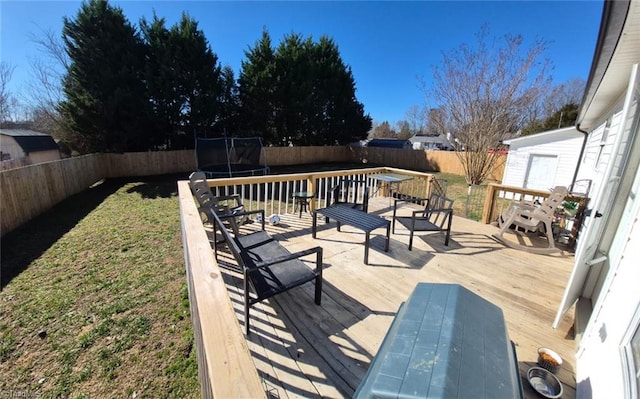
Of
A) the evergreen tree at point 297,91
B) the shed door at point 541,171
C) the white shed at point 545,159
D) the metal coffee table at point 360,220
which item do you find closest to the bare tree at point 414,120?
the evergreen tree at point 297,91

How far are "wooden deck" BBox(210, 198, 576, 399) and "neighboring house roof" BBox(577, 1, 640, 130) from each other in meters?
2.37

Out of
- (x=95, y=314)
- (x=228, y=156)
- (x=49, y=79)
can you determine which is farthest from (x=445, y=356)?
(x=49, y=79)

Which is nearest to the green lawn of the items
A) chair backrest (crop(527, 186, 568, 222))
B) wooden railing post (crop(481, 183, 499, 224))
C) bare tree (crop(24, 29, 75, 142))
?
chair backrest (crop(527, 186, 568, 222))

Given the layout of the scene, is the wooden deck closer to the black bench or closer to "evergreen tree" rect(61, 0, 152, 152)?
the black bench

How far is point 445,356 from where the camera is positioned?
1036mm

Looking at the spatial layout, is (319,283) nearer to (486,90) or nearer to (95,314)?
(95,314)

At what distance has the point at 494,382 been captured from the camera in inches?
38.9

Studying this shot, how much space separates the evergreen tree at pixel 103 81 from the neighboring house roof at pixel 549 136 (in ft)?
55.1

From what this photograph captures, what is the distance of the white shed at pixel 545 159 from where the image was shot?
8.48 metres

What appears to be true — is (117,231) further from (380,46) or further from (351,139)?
(351,139)

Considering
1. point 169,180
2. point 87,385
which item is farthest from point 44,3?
point 87,385

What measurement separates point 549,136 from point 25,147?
22657mm

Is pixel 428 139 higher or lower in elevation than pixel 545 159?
higher

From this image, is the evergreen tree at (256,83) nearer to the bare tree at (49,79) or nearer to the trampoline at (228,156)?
the trampoline at (228,156)
